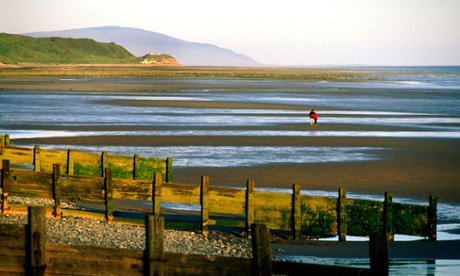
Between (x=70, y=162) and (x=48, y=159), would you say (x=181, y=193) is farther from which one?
(x=48, y=159)

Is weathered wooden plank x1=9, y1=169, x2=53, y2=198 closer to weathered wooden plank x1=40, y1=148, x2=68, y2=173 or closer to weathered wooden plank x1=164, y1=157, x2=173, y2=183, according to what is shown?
weathered wooden plank x1=40, y1=148, x2=68, y2=173

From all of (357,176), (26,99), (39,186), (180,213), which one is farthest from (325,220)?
(26,99)

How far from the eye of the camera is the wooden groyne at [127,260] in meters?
8.61

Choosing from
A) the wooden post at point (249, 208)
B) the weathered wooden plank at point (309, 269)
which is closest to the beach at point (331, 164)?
the wooden post at point (249, 208)

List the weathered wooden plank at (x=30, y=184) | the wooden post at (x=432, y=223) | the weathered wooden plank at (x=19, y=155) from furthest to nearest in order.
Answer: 1. the weathered wooden plank at (x=19, y=155)
2. the weathered wooden plank at (x=30, y=184)
3. the wooden post at (x=432, y=223)

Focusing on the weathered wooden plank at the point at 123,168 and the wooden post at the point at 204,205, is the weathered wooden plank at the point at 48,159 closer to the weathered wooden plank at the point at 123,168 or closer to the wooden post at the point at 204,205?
the weathered wooden plank at the point at 123,168

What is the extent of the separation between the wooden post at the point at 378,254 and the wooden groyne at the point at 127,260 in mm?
160

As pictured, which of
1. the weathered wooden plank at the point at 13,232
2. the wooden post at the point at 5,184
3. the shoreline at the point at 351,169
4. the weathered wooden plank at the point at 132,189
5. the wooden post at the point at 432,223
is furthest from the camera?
the shoreline at the point at 351,169

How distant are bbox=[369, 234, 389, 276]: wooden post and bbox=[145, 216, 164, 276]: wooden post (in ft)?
7.12

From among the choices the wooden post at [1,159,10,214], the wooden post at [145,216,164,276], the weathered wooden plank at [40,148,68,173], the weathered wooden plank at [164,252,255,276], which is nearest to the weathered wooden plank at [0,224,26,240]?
the wooden post at [145,216,164,276]

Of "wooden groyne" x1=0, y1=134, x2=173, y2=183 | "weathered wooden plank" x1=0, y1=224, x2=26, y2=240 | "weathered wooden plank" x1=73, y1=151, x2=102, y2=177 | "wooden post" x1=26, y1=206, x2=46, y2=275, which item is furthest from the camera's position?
"weathered wooden plank" x1=73, y1=151, x2=102, y2=177

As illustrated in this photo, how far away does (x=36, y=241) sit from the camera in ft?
29.2

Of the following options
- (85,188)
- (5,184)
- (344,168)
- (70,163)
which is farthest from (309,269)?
(344,168)

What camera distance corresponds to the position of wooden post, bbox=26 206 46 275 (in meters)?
8.83
